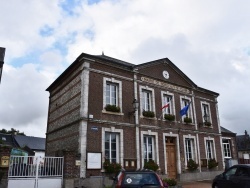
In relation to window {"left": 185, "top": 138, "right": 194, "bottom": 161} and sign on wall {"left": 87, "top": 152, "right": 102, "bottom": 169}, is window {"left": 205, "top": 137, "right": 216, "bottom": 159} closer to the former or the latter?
window {"left": 185, "top": 138, "right": 194, "bottom": 161}

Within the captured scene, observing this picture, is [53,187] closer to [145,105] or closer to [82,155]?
[82,155]

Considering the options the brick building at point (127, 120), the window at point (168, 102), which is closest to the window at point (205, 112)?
the brick building at point (127, 120)

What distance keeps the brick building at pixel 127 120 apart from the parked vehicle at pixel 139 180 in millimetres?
5430

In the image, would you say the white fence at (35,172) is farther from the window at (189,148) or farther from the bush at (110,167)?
the window at (189,148)

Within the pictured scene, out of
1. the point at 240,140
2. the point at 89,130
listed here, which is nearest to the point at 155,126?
the point at 89,130

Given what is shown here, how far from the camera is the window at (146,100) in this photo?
15.1 meters

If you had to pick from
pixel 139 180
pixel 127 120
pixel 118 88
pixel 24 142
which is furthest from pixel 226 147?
pixel 24 142

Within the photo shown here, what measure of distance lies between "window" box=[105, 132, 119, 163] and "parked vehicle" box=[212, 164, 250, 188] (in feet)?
17.5

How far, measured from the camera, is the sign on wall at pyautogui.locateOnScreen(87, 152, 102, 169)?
454 inches

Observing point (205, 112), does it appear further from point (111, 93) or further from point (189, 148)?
point (111, 93)

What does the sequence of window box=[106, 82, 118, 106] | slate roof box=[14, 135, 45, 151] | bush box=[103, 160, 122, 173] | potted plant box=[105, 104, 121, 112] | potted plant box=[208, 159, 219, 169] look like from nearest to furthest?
bush box=[103, 160, 122, 173] < potted plant box=[105, 104, 121, 112] < window box=[106, 82, 118, 106] < potted plant box=[208, 159, 219, 169] < slate roof box=[14, 135, 45, 151]

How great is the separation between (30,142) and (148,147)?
95.6ft

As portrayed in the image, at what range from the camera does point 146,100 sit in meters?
15.3

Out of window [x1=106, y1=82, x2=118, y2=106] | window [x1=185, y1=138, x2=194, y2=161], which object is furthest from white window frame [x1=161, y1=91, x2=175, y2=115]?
window [x1=106, y1=82, x2=118, y2=106]
